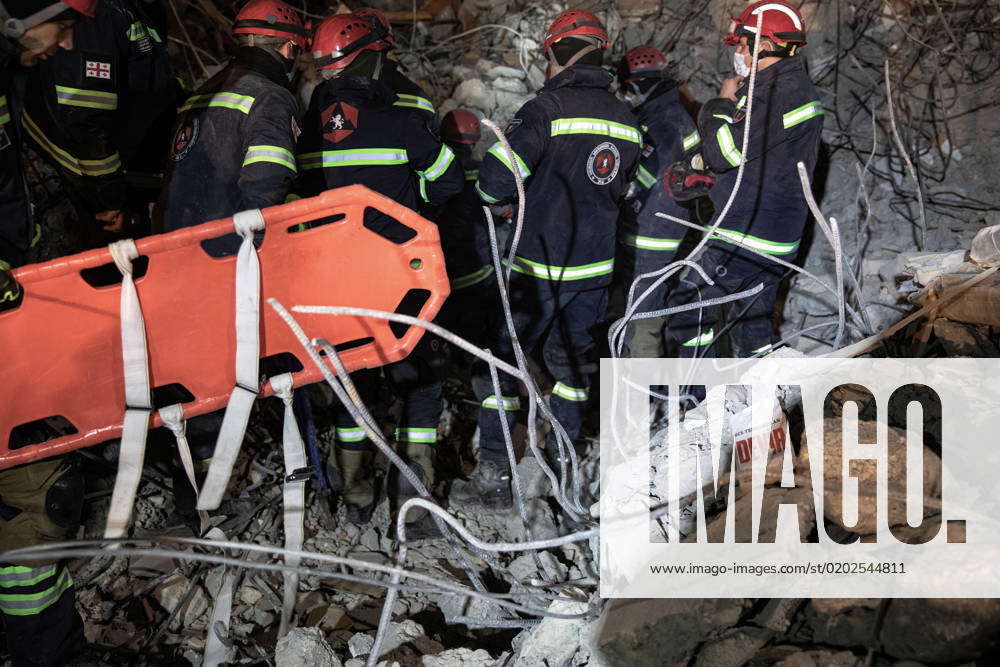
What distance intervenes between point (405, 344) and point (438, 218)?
1.51 m

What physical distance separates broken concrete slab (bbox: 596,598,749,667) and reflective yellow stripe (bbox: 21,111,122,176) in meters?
3.21

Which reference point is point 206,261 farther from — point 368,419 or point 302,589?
point 302,589

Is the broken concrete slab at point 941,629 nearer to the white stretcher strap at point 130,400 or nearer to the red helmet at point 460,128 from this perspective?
the white stretcher strap at point 130,400

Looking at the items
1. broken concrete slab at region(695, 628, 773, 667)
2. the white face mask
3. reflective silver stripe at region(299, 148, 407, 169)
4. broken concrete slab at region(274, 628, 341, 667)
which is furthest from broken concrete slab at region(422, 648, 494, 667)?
the white face mask

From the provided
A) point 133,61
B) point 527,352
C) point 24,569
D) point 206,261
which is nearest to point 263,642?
point 24,569

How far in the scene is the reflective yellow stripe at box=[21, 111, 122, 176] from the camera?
3176 mm

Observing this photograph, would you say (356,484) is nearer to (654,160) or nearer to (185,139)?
(185,139)

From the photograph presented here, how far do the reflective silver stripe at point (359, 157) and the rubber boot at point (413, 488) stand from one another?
1.61 metres

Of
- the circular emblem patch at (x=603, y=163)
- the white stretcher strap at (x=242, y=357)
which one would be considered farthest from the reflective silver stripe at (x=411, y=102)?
the white stretcher strap at (x=242, y=357)

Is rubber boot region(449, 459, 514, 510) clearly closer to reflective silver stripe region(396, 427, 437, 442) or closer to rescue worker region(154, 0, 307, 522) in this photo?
reflective silver stripe region(396, 427, 437, 442)

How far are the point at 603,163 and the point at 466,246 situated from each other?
3.08ft

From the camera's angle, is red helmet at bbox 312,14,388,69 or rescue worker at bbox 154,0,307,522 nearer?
rescue worker at bbox 154,0,307,522

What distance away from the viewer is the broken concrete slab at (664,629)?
6.31ft

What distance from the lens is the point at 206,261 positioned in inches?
93.2
